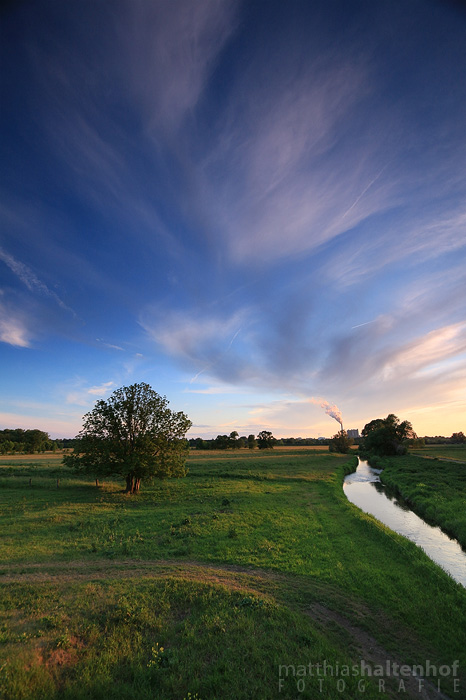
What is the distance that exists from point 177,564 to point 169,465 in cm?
2090

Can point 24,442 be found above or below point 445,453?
above

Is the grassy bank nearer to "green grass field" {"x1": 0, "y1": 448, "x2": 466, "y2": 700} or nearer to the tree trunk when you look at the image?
"green grass field" {"x1": 0, "y1": 448, "x2": 466, "y2": 700}

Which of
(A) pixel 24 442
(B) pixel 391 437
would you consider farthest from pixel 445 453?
(A) pixel 24 442

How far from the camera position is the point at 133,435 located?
37562 millimetres

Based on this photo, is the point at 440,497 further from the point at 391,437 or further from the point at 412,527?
the point at 391,437

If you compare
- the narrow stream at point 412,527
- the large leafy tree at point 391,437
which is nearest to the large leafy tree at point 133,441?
the narrow stream at point 412,527

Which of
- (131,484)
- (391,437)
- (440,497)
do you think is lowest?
(440,497)

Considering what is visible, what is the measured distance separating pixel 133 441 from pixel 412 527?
30.9 m

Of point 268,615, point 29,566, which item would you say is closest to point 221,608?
point 268,615

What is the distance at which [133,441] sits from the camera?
121 ft

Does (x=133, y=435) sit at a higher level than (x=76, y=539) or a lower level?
higher

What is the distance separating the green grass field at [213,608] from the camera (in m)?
8.52

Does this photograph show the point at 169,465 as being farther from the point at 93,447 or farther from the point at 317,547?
the point at 317,547

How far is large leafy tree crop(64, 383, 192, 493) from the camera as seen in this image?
3547 cm
